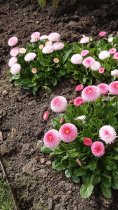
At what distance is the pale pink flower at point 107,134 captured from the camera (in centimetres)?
350

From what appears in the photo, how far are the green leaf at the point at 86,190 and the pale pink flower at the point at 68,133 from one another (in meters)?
0.35

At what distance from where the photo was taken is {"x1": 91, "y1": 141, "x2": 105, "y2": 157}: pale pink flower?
3475 mm

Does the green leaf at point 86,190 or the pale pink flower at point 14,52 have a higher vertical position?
the pale pink flower at point 14,52

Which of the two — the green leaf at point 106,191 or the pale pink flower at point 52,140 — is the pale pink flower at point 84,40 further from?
the green leaf at point 106,191

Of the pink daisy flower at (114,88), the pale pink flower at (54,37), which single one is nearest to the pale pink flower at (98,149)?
the pink daisy flower at (114,88)

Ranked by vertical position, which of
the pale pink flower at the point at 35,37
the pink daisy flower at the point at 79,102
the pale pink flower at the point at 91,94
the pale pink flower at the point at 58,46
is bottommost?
the pink daisy flower at the point at 79,102

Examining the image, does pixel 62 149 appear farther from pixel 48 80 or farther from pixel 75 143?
pixel 48 80

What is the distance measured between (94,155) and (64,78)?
121 cm

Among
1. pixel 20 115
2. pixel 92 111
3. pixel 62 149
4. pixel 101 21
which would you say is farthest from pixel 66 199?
pixel 101 21

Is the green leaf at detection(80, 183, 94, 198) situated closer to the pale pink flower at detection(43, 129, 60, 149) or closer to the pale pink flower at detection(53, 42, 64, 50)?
the pale pink flower at detection(43, 129, 60, 149)

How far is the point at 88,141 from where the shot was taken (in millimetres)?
3562

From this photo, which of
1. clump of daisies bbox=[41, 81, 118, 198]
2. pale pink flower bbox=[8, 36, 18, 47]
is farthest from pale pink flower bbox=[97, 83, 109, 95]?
pale pink flower bbox=[8, 36, 18, 47]

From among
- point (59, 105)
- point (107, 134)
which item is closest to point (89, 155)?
point (107, 134)

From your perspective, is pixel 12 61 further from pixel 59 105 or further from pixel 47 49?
pixel 59 105
